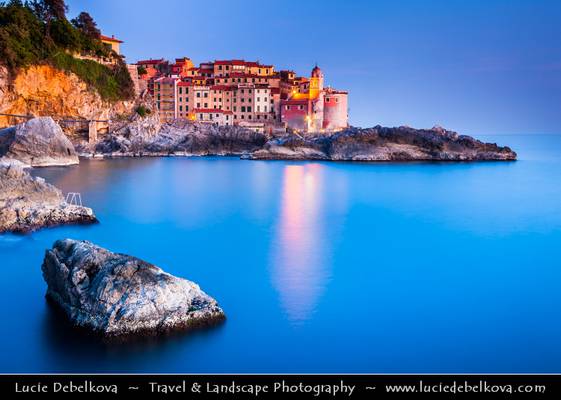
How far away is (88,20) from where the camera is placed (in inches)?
1630

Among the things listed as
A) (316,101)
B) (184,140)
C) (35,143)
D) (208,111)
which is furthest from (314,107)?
(35,143)

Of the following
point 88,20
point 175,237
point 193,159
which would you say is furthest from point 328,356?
point 88,20

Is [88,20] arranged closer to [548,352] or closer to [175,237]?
[175,237]

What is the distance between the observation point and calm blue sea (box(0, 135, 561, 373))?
6113 millimetres

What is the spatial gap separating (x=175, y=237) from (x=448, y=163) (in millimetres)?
28192

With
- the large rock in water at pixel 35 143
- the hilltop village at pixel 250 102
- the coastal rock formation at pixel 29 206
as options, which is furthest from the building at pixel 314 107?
the coastal rock formation at pixel 29 206

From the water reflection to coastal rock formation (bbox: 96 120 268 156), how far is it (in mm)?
19666

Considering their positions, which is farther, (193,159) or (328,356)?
(193,159)

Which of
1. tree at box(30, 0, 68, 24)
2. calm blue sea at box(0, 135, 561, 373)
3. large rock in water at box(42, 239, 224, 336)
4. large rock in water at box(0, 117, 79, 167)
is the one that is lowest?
calm blue sea at box(0, 135, 561, 373)

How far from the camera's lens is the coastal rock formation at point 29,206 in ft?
38.4

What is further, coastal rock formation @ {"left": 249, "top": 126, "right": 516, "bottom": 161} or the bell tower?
the bell tower

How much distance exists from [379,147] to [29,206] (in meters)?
29.1

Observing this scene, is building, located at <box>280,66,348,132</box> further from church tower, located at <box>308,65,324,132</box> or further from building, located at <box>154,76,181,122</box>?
building, located at <box>154,76,181,122</box>

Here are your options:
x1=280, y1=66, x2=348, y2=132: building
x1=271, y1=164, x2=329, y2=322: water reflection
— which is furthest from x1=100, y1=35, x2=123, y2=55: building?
x1=271, y1=164, x2=329, y2=322: water reflection
